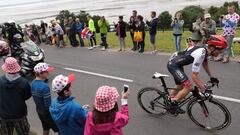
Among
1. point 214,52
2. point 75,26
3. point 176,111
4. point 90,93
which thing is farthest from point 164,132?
point 75,26

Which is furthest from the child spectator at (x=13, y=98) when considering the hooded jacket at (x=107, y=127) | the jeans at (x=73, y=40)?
the jeans at (x=73, y=40)

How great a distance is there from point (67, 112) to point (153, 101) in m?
3.77

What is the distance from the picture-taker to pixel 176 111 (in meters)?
8.39

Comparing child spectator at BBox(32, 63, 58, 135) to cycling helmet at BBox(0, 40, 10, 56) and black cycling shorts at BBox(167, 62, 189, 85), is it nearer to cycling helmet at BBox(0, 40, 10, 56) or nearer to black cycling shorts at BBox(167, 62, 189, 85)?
black cycling shorts at BBox(167, 62, 189, 85)

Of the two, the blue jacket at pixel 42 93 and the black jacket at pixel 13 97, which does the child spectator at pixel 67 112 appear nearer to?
the blue jacket at pixel 42 93

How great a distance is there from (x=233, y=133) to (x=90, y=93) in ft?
16.6

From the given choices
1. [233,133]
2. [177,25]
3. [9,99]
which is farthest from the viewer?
[177,25]

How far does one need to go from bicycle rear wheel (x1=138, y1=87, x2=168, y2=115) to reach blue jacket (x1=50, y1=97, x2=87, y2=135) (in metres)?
3.43

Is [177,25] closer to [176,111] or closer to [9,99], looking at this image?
[176,111]

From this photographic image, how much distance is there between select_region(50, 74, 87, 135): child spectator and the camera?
5398 mm

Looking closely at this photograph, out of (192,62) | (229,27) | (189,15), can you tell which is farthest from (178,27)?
(189,15)

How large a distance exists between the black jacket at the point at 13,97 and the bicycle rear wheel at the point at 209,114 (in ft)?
11.2

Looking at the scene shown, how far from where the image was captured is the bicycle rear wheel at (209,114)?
305 inches

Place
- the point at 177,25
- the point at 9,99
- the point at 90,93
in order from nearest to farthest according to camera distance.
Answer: the point at 9,99 → the point at 90,93 → the point at 177,25
